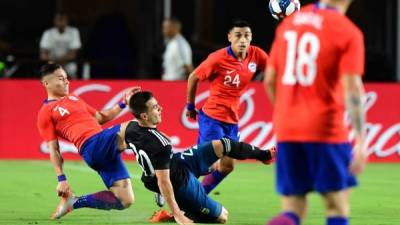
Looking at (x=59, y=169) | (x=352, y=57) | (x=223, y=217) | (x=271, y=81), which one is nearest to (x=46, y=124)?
(x=59, y=169)

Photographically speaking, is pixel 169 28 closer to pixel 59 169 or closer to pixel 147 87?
pixel 147 87

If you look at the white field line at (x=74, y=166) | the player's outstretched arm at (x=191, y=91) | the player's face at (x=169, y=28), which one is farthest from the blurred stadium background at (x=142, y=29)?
the player's outstretched arm at (x=191, y=91)

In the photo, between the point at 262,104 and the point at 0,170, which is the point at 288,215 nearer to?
the point at 0,170

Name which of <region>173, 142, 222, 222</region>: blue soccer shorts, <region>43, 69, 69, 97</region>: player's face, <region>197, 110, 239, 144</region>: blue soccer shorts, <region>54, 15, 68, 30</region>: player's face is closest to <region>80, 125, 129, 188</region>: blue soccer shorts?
<region>43, 69, 69, 97</region>: player's face

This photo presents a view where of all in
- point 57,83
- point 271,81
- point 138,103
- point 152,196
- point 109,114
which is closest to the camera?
point 271,81

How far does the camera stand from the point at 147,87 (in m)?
18.3

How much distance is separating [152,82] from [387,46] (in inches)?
227

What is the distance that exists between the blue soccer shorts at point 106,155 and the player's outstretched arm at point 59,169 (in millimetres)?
317

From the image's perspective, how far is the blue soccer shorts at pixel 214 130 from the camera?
40.8 feet

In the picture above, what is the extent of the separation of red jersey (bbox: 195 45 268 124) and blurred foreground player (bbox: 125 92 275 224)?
1.81m

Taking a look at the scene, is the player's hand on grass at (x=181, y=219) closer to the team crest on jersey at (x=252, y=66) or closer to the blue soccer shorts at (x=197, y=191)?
the blue soccer shorts at (x=197, y=191)

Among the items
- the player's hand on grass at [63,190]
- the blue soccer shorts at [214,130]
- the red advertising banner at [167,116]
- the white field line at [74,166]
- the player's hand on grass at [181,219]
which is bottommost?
the white field line at [74,166]

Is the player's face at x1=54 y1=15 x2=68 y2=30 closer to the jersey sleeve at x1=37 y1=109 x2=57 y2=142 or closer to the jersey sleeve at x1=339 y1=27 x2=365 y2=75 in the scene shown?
the jersey sleeve at x1=37 y1=109 x2=57 y2=142

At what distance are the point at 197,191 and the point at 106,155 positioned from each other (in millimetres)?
1142
